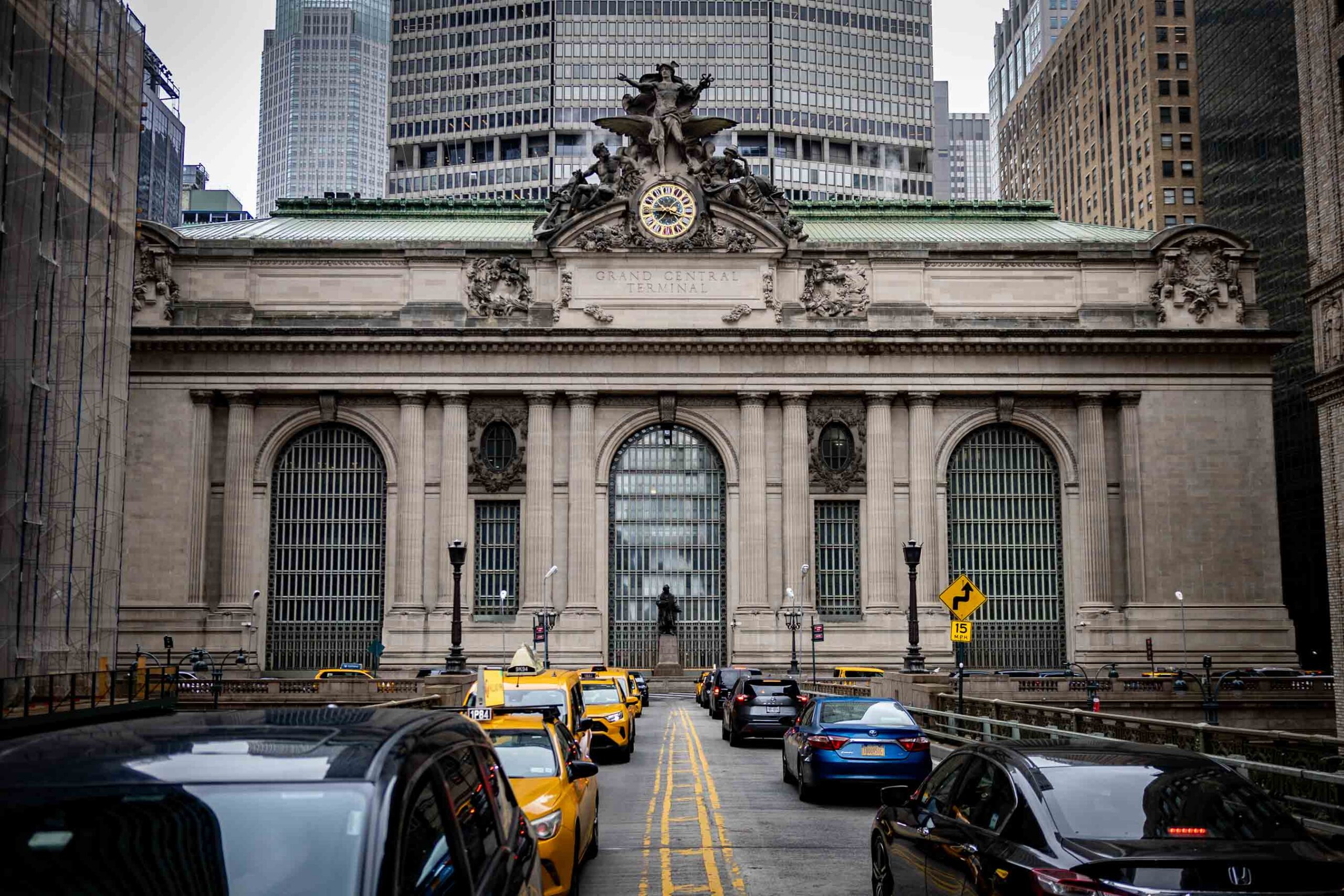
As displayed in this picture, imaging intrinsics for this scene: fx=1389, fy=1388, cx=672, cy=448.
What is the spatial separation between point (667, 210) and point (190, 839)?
2305 inches

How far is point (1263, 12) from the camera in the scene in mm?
88000

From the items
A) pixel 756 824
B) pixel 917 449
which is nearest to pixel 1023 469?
pixel 917 449

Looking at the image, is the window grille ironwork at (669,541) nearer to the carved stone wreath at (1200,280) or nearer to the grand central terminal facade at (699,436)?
the grand central terminal facade at (699,436)

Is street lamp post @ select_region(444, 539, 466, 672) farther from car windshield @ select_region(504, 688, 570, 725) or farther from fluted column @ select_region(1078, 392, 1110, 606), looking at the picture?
fluted column @ select_region(1078, 392, 1110, 606)

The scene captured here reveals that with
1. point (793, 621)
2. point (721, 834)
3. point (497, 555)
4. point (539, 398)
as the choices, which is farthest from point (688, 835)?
point (497, 555)

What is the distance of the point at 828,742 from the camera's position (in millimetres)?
19703

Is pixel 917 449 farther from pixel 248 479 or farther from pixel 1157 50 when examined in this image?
pixel 1157 50

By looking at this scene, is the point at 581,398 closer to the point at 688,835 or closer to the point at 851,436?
the point at 851,436

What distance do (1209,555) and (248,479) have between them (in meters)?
42.3

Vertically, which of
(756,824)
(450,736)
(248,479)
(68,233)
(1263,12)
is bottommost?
(756,824)

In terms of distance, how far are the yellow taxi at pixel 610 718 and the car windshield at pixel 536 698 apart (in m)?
5.24

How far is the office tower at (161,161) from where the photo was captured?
140375mm

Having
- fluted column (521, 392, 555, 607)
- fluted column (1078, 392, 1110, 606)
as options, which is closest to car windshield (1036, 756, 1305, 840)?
fluted column (521, 392, 555, 607)

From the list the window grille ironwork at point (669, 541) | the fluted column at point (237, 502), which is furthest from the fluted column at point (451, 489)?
the fluted column at point (237, 502)
